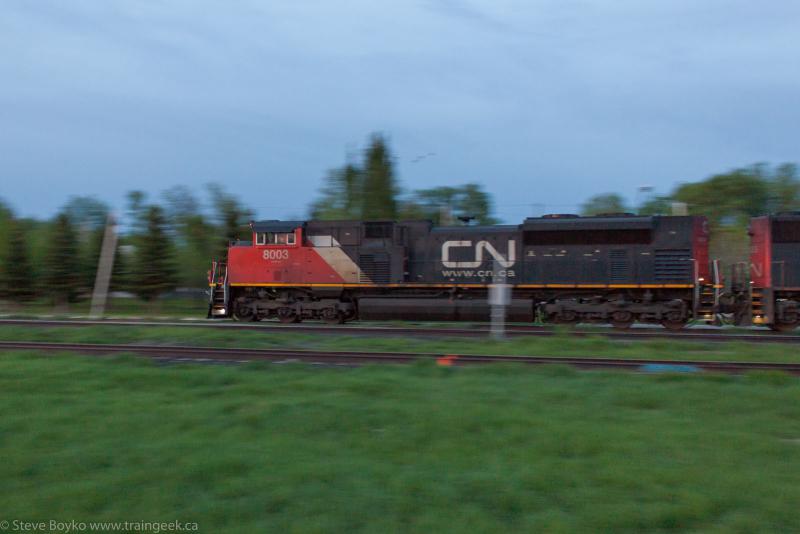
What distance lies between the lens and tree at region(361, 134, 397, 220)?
167 ft

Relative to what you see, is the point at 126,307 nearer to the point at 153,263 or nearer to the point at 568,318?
the point at 153,263

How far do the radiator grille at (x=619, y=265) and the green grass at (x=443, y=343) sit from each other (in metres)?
3.38

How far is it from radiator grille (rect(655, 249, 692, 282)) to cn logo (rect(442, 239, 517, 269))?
15.1ft

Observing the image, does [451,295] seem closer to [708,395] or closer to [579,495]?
[708,395]

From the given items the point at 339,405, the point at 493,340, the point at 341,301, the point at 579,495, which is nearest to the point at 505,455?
the point at 579,495

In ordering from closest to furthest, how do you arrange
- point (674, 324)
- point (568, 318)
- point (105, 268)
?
point (674, 324), point (568, 318), point (105, 268)

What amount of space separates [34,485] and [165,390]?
12.2ft

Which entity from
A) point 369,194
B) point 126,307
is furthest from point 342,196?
point 126,307

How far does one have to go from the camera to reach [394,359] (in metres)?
13.2

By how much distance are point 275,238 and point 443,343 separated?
941cm

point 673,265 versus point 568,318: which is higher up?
point 673,265

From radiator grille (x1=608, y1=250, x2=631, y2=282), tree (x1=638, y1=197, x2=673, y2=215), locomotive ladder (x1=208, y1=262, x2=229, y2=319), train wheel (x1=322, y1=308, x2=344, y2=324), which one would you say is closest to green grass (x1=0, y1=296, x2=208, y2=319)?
locomotive ladder (x1=208, y1=262, x2=229, y2=319)

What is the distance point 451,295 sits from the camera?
2162 cm

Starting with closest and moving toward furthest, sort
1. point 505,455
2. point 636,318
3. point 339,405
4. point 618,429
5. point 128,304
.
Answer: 1. point 505,455
2. point 618,429
3. point 339,405
4. point 636,318
5. point 128,304
